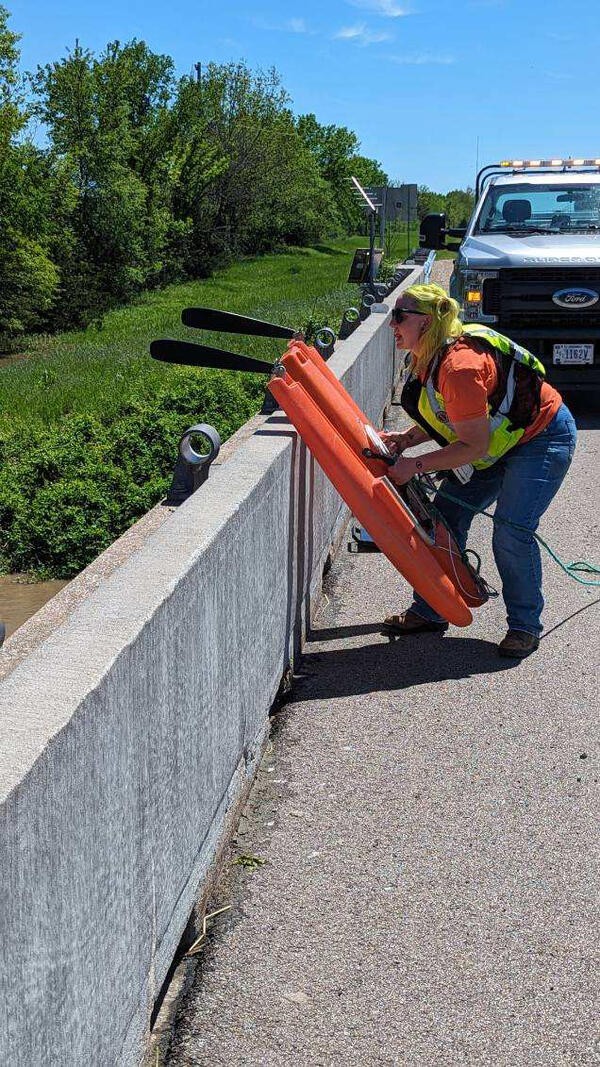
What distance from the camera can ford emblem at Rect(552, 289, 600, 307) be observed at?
512 inches

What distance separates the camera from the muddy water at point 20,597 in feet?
30.1

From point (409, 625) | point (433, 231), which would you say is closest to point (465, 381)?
point (409, 625)

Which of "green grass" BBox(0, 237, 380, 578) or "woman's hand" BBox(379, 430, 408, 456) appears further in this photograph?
"green grass" BBox(0, 237, 380, 578)

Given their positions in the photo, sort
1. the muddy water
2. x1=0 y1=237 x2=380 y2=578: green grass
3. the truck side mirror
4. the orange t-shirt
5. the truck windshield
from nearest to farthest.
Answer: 1. the orange t-shirt
2. the muddy water
3. x1=0 y1=237 x2=380 y2=578: green grass
4. the truck side mirror
5. the truck windshield

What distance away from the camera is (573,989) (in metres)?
3.55

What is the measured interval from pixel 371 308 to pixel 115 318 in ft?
103

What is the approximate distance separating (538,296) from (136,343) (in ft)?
55.0

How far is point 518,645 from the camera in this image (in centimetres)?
625

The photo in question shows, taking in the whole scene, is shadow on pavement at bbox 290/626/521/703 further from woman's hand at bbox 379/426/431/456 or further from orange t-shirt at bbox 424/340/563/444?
orange t-shirt at bbox 424/340/563/444

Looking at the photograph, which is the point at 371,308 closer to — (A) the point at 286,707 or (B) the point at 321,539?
(B) the point at 321,539

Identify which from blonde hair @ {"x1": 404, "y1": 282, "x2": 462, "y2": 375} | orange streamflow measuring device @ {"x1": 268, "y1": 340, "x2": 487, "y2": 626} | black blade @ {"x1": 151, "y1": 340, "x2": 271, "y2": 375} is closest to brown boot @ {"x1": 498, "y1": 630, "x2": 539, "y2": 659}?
orange streamflow measuring device @ {"x1": 268, "y1": 340, "x2": 487, "y2": 626}

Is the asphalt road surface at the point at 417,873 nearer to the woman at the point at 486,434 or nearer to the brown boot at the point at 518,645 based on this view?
the brown boot at the point at 518,645

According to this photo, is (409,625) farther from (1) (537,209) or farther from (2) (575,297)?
(1) (537,209)

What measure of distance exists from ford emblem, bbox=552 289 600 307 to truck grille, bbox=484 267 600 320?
0.05 m
